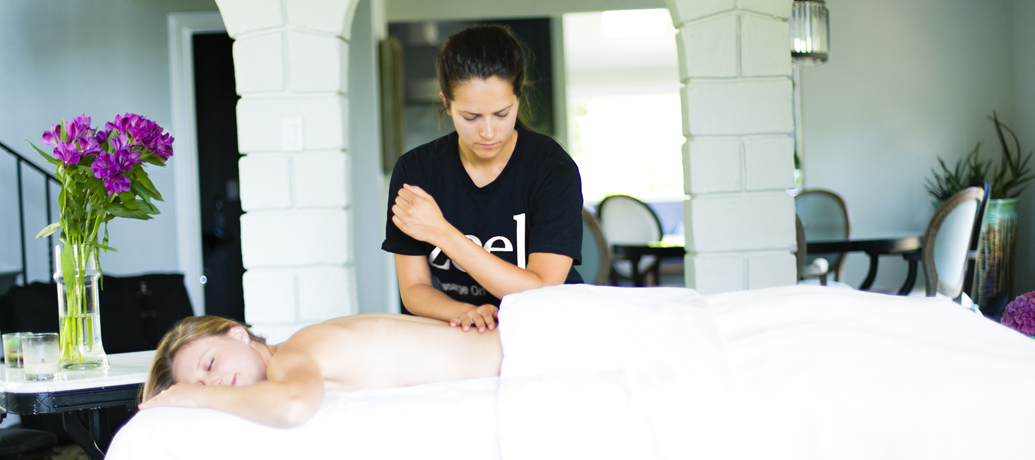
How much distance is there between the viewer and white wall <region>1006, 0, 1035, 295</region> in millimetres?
4305

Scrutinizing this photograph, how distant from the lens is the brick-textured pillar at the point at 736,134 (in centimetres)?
187

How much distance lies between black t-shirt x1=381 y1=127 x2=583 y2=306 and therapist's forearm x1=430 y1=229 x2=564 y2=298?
0.08m

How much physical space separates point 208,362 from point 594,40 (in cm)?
678

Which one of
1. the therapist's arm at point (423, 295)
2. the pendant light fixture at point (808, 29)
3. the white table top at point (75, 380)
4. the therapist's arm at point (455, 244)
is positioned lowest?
the white table top at point (75, 380)

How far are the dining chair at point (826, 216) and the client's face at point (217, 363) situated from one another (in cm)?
319

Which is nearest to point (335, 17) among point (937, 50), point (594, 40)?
A: point (937, 50)

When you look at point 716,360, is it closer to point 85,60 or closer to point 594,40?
point 85,60

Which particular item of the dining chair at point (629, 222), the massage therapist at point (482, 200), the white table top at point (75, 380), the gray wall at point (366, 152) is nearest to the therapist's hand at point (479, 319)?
the massage therapist at point (482, 200)

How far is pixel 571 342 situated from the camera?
1137 mm

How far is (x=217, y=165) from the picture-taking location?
4.16 metres

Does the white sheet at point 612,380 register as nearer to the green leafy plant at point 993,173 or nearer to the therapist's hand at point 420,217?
the therapist's hand at point 420,217

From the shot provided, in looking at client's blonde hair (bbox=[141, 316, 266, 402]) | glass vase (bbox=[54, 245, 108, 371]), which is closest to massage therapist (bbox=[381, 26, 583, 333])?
client's blonde hair (bbox=[141, 316, 266, 402])

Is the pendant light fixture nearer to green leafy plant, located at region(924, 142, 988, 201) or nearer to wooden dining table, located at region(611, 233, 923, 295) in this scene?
wooden dining table, located at region(611, 233, 923, 295)

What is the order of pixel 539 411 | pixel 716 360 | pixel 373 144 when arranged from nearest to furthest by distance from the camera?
pixel 539 411, pixel 716 360, pixel 373 144
